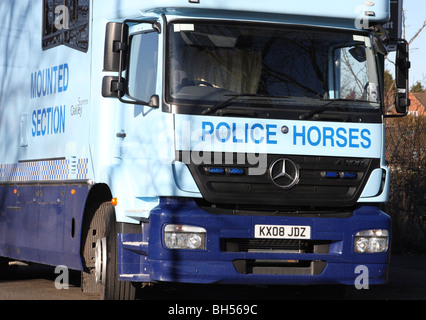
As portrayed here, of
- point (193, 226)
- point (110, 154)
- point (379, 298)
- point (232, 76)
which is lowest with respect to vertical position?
point (379, 298)

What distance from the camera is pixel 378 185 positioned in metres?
9.99

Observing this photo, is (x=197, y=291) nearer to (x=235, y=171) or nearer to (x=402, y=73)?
(x=235, y=171)

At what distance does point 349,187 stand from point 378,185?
0.33 m

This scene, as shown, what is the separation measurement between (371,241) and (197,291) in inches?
148

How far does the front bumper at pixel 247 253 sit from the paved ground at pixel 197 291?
6.65 feet

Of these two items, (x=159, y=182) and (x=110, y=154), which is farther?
(x=110, y=154)

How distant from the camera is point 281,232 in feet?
31.4

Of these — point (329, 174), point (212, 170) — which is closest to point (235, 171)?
point (212, 170)

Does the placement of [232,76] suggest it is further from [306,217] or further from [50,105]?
[50,105]

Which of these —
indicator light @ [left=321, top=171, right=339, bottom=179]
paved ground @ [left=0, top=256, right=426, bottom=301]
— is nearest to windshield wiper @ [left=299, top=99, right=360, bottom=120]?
indicator light @ [left=321, top=171, right=339, bottom=179]

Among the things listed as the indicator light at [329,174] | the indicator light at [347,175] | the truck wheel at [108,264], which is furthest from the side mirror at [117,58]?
the indicator light at [347,175]

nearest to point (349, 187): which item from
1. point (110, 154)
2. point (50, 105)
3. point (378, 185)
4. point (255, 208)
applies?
point (378, 185)

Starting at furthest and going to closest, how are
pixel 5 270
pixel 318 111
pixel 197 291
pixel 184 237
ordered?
pixel 5 270 < pixel 197 291 < pixel 318 111 < pixel 184 237

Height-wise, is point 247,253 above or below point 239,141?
below
